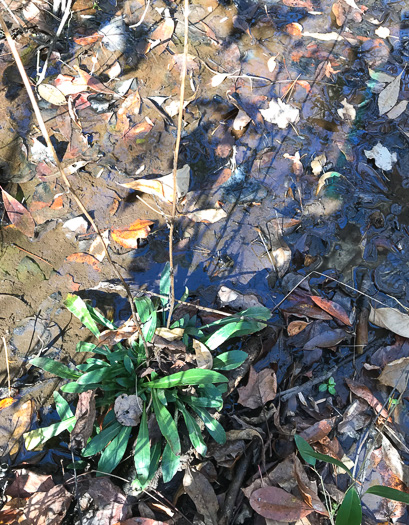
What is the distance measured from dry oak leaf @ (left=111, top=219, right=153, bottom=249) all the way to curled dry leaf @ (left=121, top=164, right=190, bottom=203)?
219mm

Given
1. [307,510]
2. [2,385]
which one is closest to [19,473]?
[2,385]

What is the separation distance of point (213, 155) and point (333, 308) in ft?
4.22

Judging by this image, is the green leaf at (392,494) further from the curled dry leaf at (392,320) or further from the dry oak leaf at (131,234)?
the dry oak leaf at (131,234)

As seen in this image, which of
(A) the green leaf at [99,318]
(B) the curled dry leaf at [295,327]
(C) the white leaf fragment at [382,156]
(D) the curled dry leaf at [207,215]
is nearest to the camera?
(A) the green leaf at [99,318]

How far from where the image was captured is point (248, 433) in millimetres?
1966

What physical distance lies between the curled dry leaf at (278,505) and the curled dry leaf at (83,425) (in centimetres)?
77

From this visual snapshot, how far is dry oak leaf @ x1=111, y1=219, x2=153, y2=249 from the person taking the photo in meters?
2.55

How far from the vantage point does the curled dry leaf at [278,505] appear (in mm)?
1781

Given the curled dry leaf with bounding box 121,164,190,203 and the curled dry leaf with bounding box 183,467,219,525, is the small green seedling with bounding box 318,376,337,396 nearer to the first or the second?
the curled dry leaf with bounding box 183,467,219,525

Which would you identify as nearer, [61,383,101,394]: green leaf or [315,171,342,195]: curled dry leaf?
[61,383,101,394]: green leaf

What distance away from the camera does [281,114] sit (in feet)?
10.3

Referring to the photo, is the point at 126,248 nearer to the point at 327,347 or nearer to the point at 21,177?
the point at 21,177

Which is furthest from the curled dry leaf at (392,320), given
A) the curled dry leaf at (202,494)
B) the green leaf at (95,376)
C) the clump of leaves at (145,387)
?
the green leaf at (95,376)

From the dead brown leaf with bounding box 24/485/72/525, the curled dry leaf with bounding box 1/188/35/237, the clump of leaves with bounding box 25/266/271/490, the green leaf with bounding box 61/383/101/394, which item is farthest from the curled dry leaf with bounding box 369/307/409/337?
the curled dry leaf with bounding box 1/188/35/237
